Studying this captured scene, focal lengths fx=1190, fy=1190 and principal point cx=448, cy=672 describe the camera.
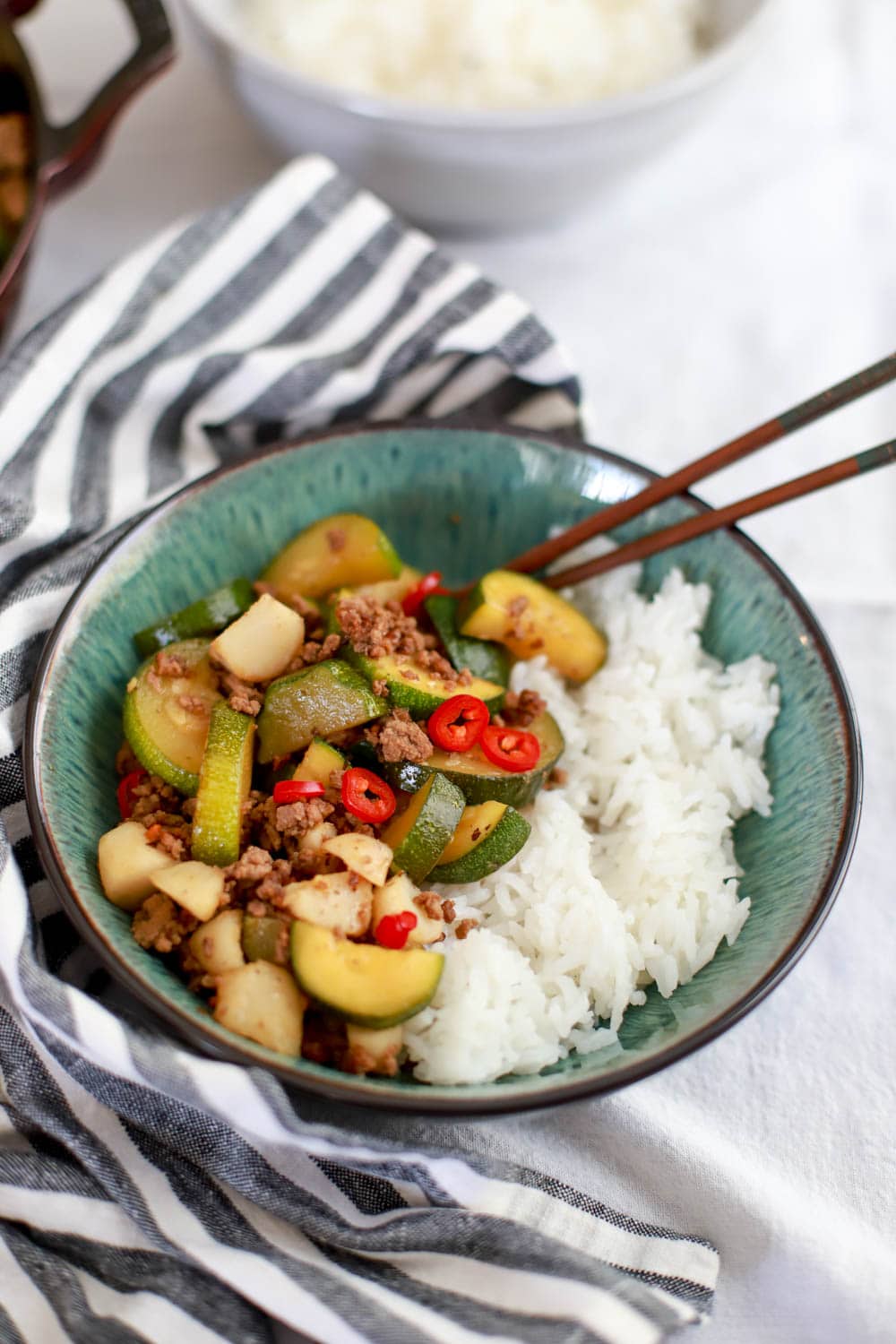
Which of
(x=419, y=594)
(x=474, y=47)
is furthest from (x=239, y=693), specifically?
(x=474, y=47)

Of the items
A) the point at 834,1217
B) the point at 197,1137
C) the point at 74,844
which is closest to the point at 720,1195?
the point at 834,1217

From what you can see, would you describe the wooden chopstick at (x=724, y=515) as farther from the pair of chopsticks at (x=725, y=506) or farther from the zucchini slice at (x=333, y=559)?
the zucchini slice at (x=333, y=559)

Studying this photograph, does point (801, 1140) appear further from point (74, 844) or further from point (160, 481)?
point (160, 481)

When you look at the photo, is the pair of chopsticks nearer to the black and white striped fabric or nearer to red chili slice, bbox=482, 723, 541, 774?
red chili slice, bbox=482, 723, 541, 774

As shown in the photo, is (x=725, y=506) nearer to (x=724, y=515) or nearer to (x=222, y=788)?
(x=724, y=515)

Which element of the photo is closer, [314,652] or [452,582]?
[314,652]
